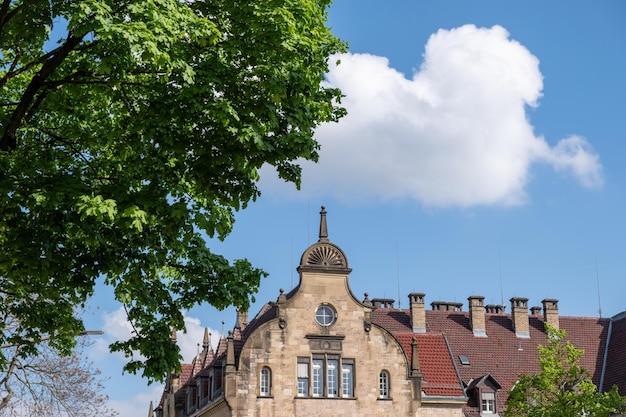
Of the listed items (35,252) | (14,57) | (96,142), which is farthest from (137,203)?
(14,57)

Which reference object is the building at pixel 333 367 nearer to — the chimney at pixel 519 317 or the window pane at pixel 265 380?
the window pane at pixel 265 380

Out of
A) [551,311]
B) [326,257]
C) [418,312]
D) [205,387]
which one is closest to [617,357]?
[551,311]

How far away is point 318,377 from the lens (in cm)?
5025

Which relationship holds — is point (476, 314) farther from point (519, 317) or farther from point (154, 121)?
point (154, 121)

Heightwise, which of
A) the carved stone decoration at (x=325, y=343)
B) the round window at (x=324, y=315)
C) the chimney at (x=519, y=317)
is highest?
the chimney at (x=519, y=317)

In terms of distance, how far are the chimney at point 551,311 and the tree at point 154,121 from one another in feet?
140

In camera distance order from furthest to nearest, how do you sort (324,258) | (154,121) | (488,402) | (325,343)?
(488,402)
(324,258)
(325,343)
(154,121)

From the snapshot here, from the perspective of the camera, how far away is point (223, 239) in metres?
20.4

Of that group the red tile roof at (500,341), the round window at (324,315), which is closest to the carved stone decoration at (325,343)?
the round window at (324,315)

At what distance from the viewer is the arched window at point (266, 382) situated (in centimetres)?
4950

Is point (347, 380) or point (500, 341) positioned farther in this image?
point (500, 341)

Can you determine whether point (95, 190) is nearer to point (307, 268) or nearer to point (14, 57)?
point (14, 57)

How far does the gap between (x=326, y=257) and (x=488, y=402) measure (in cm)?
1212

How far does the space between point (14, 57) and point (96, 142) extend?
145 inches
